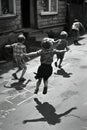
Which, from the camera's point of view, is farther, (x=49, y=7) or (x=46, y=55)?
(x=49, y=7)

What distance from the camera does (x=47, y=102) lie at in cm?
727

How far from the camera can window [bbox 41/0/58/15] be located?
55.8 feet

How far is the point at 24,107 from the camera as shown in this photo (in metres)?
6.95

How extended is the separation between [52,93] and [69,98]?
0.60 metres

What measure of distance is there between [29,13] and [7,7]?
250cm

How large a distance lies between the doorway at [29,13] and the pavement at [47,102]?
6194 mm

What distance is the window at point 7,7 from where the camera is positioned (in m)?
14.0

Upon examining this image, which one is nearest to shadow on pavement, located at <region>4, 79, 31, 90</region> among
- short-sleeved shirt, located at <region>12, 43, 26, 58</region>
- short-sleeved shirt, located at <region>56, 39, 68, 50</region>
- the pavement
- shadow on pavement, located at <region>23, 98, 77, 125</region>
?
the pavement

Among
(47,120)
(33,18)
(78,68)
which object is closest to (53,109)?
(47,120)

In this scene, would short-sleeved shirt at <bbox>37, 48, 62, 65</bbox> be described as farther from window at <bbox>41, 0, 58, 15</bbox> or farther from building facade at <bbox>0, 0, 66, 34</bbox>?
window at <bbox>41, 0, 58, 15</bbox>

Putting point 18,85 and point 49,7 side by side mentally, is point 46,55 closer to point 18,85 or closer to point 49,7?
point 18,85

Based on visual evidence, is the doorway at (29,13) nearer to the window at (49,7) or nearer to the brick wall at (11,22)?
the window at (49,7)

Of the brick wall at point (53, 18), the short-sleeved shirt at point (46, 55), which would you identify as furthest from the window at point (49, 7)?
the short-sleeved shirt at point (46, 55)

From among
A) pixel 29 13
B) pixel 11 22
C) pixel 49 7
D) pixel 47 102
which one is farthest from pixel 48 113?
pixel 49 7
